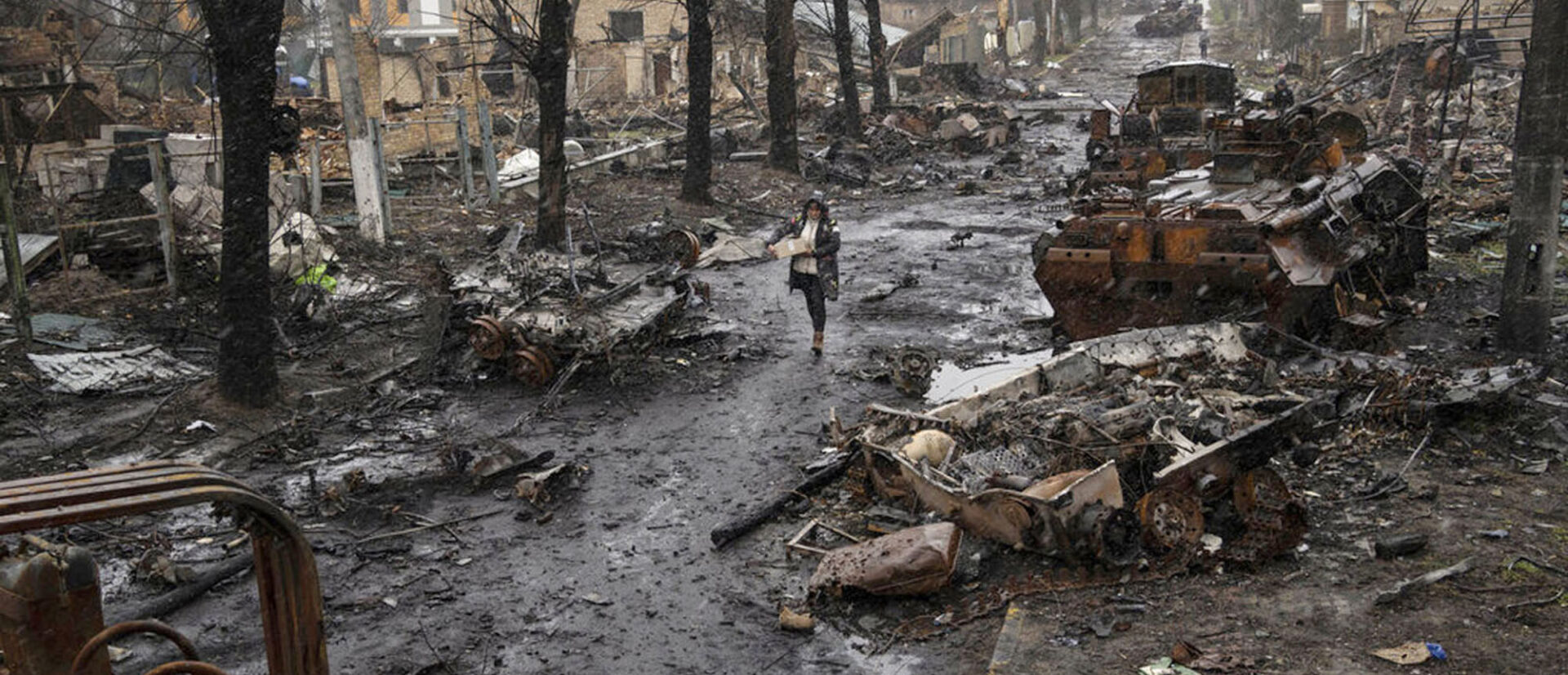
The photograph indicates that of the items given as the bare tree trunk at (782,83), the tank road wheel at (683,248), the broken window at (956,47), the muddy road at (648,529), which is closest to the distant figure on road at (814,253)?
the muddy road at (648,529)

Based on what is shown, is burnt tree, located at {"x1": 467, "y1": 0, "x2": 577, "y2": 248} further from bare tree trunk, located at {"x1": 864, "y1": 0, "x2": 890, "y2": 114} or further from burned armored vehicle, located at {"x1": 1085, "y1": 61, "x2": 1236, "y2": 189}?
bare tree trunk, located at {"x1": 864, "y1": 0, "x2": 890, "y2": 114}

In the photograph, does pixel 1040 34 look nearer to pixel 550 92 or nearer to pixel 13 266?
pixel 550 92

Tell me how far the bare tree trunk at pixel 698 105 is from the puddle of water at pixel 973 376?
401 inches

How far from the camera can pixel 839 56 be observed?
28766 millimetres

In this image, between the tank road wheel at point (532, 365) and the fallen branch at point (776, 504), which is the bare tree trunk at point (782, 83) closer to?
the tank road wheel at point (532, 365)

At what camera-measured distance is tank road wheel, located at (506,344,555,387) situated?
11.0 metres

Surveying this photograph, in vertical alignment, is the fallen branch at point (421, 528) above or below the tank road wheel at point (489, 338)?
below

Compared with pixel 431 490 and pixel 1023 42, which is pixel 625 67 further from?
pixel 431 490

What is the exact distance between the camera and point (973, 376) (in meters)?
10.6

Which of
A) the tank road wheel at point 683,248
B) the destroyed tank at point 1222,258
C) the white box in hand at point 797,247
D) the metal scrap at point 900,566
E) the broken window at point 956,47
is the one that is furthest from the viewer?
the broken window at point 956,47

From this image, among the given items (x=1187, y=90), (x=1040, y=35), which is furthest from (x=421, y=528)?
(x=1040, y=35)

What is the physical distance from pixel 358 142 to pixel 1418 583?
14.4 meters

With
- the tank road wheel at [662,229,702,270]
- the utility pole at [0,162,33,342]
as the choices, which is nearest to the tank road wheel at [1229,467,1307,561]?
the tank road wheel at [662,229,702,270]

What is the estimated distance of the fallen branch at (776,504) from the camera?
776cm
